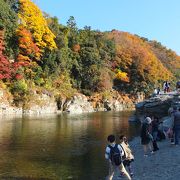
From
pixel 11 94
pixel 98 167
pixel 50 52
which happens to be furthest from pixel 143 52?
pixel 98 167

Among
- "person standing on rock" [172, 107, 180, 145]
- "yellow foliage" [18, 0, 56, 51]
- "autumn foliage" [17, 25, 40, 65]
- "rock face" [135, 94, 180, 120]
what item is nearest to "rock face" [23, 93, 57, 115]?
"autumn foliage" [17, 25, 40, 65]

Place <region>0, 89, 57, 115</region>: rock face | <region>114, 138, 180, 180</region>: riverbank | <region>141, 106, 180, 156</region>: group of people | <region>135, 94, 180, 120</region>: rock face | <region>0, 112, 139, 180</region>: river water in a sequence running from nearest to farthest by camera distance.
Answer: <region>114, 138, 180, 180</region>: riverbank < <region>0, 112, 139, 180</region>: river water < <region>141, 106, 180, 156</region>: group of people < <region>135, 94, 180, 120</region>: rock face < <region>0, 89, 57, 115</region>: rock face

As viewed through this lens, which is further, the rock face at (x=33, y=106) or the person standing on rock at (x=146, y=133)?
the rock face at (x=33, y=106)

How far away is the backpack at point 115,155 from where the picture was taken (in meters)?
16.2

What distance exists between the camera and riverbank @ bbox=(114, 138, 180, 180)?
18.6m

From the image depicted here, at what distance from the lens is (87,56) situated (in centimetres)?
10281

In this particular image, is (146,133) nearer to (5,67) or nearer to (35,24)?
(5,67)

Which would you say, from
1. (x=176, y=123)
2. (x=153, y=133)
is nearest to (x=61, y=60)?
(x=153, y=133)

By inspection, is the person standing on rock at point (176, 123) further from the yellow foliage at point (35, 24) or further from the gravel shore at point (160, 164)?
the yellow foliage at point (35, 24)

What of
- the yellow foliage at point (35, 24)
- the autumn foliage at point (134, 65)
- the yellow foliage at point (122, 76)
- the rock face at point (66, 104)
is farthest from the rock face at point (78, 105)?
the autumn foliage at point (134, 65)

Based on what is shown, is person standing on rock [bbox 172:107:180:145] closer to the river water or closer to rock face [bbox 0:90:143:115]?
the river water

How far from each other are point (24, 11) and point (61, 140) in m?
59.2

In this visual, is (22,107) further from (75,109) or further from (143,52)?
(143,52)

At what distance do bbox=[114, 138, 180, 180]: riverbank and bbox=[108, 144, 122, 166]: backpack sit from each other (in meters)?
2.98
